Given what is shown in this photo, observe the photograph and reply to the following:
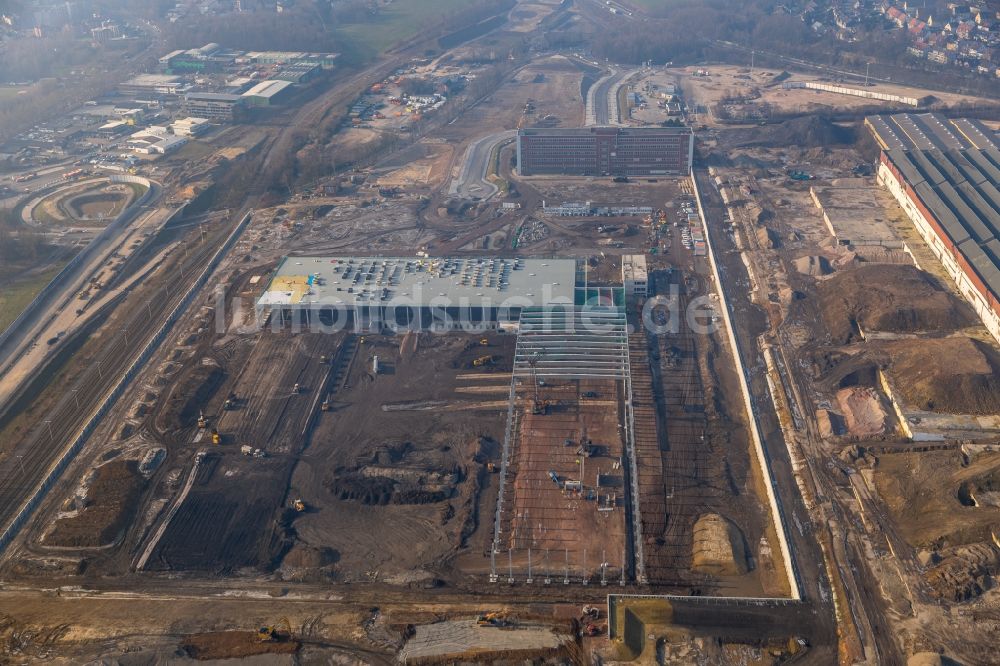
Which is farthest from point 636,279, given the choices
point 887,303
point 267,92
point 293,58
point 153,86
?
point 293,58

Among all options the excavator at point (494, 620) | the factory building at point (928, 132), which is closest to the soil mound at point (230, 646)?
the excavator at point (494, 620)

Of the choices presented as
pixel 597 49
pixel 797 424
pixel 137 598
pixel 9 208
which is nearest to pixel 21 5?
pixel 9 208

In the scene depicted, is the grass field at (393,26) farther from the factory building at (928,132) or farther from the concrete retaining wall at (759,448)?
the concrete retaining wall at (759,448)

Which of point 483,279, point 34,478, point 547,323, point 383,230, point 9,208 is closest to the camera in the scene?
point 34,478

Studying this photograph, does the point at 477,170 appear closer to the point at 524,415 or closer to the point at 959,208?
the point at 524,415

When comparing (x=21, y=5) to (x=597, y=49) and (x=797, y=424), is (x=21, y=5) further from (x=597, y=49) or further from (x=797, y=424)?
(x=797, y=424)

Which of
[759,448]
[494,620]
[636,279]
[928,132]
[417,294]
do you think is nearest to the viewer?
[494,620]
